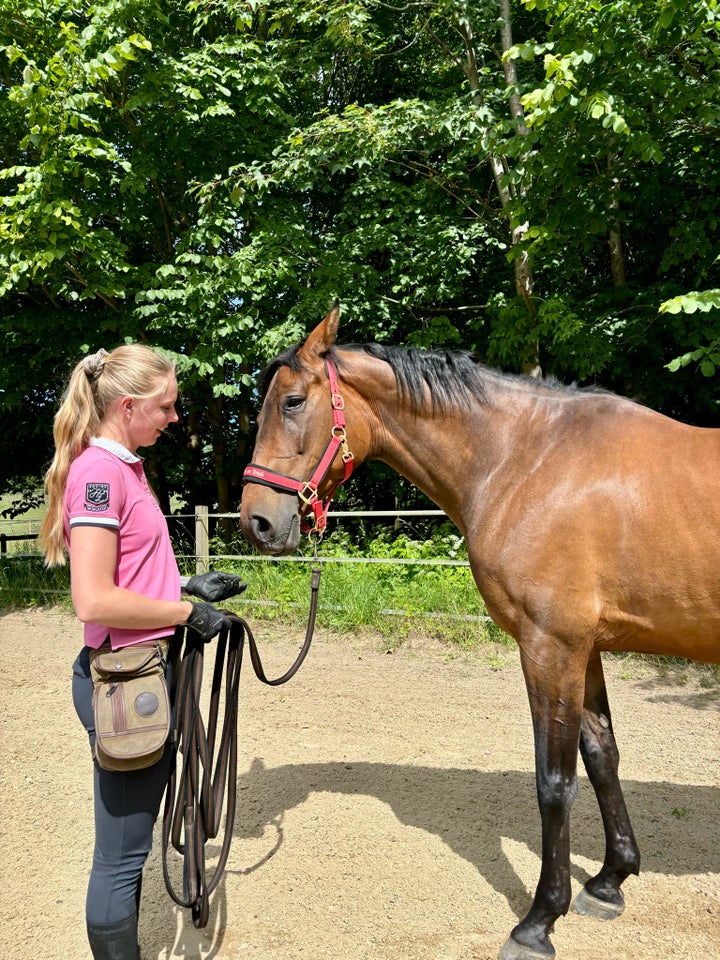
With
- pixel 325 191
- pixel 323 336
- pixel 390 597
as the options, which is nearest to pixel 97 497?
pixel 323 336

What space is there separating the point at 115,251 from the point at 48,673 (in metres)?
4.61

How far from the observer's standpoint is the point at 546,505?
2.50m

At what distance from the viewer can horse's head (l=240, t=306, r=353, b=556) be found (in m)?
2.58

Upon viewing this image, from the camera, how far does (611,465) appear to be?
8.19 ft

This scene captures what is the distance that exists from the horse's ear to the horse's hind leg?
1.63 meters

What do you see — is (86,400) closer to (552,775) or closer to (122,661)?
(122,661)

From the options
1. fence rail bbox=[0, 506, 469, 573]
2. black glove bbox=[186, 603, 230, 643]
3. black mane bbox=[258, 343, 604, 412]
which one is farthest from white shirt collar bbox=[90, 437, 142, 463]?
fence rail bbox=[0, 506, 469, 573]

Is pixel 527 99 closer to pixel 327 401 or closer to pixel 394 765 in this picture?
pixel 327 401

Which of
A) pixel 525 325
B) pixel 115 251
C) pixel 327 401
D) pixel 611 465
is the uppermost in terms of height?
pixel 115 251

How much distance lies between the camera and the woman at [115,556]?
1681mm

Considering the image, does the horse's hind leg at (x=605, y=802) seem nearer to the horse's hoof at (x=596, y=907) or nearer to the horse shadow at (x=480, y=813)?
the horse's hoof at (x=596, y=907)

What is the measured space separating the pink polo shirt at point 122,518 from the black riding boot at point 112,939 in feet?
2.30

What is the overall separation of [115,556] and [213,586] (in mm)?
520

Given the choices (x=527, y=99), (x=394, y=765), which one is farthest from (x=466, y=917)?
(x=527, y=99)
